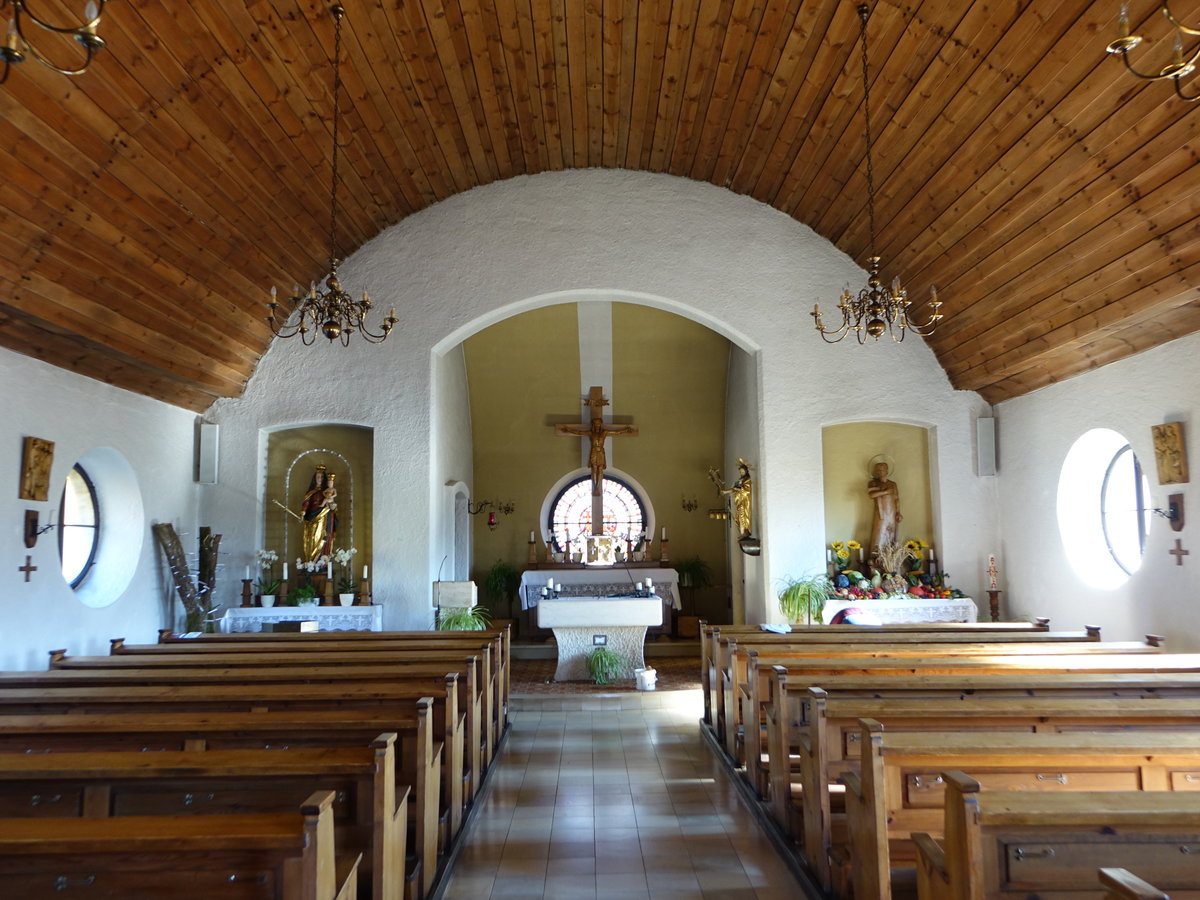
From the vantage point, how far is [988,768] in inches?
117

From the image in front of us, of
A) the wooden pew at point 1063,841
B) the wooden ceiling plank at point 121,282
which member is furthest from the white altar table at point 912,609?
the wooden pew at point 1063,841

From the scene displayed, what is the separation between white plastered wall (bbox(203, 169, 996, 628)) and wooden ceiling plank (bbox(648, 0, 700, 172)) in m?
0.50

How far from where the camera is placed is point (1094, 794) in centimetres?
234

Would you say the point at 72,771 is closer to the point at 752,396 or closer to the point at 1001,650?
the point at 1001,650

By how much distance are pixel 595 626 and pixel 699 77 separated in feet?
17.2

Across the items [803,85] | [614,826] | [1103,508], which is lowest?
[614,826]

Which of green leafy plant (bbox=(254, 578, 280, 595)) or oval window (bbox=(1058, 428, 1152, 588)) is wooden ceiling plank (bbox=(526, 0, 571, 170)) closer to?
green leafy plant (bbox=(254, 578, 280, 595))

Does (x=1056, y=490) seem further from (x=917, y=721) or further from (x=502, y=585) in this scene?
(x=502, y=585)

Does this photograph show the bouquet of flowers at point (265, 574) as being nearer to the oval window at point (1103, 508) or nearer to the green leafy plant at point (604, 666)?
the green leafy plant at point (604, 666)

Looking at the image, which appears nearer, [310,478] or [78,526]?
[78,526]

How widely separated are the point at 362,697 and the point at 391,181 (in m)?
5.85

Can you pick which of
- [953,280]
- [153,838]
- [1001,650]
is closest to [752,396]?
[953,280]

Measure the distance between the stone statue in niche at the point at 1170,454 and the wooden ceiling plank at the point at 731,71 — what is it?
3961 millimetres

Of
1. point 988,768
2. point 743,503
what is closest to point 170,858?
point 988,768
